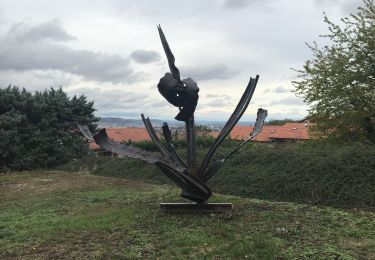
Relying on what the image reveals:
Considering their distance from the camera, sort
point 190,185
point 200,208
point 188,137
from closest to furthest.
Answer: point 190,185, point 200,208, point 188,137

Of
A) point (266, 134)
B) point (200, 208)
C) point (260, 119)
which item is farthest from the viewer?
point (266, 134)

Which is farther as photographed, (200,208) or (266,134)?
(266,134)

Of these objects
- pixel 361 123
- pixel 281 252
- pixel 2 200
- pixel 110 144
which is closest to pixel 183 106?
pixel 110 144

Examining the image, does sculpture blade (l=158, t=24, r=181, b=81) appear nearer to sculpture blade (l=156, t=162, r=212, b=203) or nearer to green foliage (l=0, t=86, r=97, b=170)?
sculpture blade (l=156, t=162, r=212, b=203)

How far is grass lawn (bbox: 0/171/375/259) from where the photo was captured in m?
5.78

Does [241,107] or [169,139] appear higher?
[241,107]

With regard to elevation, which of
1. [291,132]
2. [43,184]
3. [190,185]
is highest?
[291,132]

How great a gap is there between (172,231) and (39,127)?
13689 mm

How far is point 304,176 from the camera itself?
10875 millimetres

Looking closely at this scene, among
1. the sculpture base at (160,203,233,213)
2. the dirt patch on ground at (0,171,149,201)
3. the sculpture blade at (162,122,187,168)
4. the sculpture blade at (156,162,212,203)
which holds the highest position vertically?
the sculpture blade at (162,122,187,168)

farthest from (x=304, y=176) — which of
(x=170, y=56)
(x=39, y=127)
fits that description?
(x=39, y=127)

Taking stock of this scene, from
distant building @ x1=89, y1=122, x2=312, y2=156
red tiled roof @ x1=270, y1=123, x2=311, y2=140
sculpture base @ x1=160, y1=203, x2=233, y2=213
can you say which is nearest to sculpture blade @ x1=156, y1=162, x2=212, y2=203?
sculpture base @ x1=160, y1=203, x2=233, y2=213

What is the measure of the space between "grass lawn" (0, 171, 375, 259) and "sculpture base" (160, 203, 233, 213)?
228 millimetres

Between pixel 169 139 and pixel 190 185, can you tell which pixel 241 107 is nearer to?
pixel 169 139
